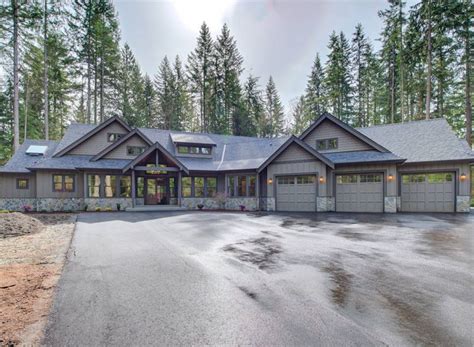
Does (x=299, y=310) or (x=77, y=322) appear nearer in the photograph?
(x=77, y=322)

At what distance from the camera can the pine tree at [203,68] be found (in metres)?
33.1

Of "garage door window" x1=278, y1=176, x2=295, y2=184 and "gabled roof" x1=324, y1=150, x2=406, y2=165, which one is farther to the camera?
"garage door window" x1=278, y1=176, x2=295, y2=184

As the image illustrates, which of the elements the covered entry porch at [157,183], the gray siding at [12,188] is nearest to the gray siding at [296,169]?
the covered entry porch at [157,183]

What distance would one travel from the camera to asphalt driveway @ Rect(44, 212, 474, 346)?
292cm

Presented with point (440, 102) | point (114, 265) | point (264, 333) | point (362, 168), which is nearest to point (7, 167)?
point (114, 265)

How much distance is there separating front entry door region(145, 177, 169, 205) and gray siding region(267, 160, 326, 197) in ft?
28.6

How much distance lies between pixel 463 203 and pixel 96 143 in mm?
24269

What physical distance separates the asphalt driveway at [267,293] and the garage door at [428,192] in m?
8.78

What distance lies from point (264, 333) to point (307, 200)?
14465 mm

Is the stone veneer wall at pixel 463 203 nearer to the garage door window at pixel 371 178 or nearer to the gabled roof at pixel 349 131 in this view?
the garage door window at pixel 371 178

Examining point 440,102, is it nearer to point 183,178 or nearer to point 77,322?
point 183,178

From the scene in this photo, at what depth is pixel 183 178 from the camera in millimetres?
20625

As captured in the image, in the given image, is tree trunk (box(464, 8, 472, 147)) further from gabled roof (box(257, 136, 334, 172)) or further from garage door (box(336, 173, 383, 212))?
gabled roof (box(257, 136, 334, 172))

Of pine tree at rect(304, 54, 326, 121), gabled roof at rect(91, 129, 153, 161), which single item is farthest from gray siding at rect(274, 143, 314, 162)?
pine tree at rect(304, 54, 326, 121)
